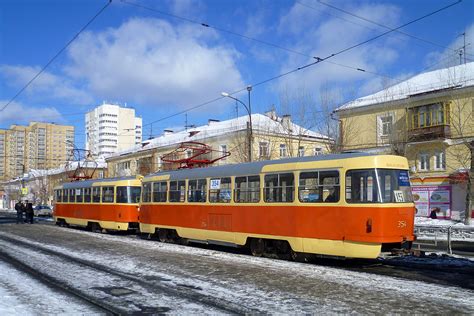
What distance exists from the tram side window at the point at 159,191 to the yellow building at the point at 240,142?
7.81 metres

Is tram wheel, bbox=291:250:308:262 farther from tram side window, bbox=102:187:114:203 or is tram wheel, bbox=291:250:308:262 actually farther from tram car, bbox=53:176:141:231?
tram side window, bbox=102:187:114:203

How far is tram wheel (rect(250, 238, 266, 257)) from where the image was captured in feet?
46.0

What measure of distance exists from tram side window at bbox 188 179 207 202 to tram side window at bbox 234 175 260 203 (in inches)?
70.7

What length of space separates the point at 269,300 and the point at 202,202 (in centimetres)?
874

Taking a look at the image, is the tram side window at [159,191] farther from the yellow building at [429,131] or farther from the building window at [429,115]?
the building window at [429,115]

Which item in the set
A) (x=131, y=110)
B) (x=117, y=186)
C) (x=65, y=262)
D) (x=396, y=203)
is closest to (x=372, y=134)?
(x=117, y=186)

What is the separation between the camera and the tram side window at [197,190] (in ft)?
53.5

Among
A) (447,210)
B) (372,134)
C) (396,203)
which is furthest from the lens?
(372,134)

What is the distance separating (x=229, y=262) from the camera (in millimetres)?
12469

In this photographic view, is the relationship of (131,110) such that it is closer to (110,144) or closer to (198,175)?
(110,144)

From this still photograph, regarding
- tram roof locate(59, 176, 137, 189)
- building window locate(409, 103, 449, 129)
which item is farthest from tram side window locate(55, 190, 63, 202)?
building window locate(409, 103, 449, 129)

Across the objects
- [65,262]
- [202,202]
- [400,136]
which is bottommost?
[65,262]

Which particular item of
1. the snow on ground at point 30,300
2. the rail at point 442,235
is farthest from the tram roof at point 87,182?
the rail at point 442,235

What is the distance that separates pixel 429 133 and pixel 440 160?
2250 millimetres
